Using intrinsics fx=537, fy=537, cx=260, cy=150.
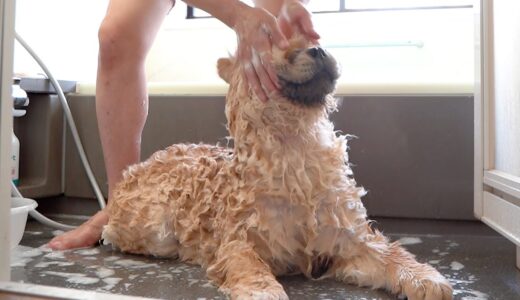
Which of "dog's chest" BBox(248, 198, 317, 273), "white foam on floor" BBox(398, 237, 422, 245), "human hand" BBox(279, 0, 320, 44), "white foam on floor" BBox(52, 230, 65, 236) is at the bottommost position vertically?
"white foam on floor" BBox(398, 237, 422, 245)

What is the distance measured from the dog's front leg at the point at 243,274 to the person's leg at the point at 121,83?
449 millimetres

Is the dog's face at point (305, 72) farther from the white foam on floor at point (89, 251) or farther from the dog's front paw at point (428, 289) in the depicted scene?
the white foam on floor at point (89, 251)

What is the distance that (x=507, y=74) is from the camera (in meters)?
0.88

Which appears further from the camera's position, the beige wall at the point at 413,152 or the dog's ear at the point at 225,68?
the beige wall at the point at 413,152

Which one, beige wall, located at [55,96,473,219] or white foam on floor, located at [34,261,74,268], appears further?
beige wall, located at [55,96,473,219]

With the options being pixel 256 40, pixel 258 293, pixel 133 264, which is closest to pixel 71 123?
pixel 133 264

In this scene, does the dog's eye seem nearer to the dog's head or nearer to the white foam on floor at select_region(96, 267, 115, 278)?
the dog's head

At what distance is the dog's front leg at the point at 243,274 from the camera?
2.46 feet

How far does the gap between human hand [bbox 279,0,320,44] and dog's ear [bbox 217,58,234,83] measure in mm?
138

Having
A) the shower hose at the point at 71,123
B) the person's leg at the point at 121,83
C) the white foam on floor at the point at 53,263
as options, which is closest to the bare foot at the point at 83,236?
the person's leg at the point at 121,83

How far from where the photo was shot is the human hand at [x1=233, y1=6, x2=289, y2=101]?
83 cm

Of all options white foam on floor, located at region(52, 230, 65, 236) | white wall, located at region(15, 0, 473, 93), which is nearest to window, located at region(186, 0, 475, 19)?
white wall, located at region(15, 0, 473, 93)

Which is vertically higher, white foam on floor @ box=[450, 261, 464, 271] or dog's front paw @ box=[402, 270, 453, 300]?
dog's front paw @ box=[402, 270, 453, 300]

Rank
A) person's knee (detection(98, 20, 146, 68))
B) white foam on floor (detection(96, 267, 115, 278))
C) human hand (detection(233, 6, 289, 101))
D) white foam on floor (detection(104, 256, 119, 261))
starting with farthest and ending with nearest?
person's knee (detection(98, 20, 146, 68)), white foam on floor (detection(104, 256, 119, 261)), white foam on floor (detection(96, 267, 115, 278)), human hand (detection(233, 6, 289, 101))
